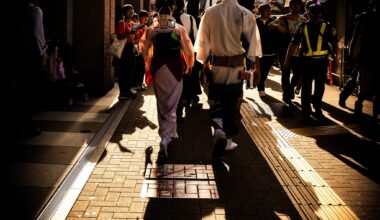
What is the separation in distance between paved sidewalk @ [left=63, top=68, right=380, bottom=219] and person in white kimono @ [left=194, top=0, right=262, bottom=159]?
20.9 inches

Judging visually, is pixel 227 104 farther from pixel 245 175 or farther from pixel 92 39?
pixel 92 39

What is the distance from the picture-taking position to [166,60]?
5.91 meters

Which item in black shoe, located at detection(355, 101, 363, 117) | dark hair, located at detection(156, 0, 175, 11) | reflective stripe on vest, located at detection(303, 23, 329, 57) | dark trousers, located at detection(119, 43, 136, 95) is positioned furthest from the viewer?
dark trousers, located at detection(119, 43, 136, 95)

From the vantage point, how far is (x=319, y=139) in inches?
285

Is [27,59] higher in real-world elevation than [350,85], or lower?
higher

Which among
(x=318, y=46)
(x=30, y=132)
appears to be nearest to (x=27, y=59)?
(x=30, y=132)

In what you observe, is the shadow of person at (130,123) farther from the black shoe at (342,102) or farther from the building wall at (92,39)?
the black shoe at (342,102)

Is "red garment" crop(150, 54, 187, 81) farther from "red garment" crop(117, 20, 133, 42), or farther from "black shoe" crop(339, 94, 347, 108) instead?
"black shoe" crop(339, 94, 347, 108)

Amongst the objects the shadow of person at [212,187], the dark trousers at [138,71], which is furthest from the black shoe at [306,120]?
the dark trousers at [138,71]

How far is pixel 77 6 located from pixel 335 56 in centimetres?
587

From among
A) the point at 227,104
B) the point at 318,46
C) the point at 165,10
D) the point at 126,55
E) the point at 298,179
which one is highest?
the point at 165,10

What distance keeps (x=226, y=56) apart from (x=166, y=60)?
763 mm

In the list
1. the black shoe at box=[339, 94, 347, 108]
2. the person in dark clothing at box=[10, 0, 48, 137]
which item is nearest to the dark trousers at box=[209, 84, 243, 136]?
the person in dark clothing at box=[10, 0, 48, 137]

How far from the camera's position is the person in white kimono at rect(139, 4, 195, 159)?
5848 mm
